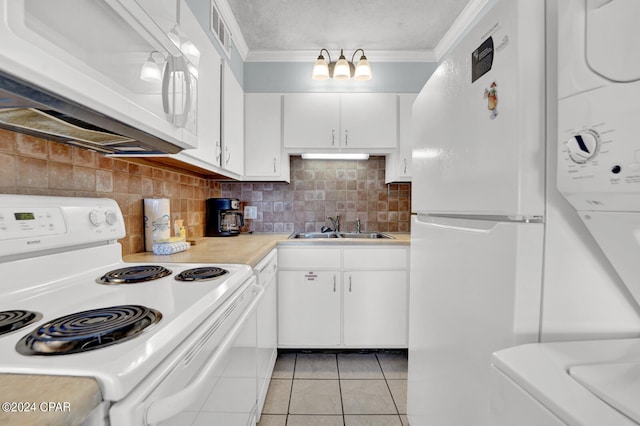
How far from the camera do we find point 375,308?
2205mm

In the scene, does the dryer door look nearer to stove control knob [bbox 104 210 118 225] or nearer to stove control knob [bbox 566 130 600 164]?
stove control knob [bbox 566 130 600 164]

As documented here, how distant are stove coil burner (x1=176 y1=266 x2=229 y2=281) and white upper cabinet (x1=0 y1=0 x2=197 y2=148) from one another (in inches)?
18.3

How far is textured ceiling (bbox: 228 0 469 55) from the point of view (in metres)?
1.92

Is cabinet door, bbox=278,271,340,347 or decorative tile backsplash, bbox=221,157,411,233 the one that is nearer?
cabinet door, bbox=278,271,340,347

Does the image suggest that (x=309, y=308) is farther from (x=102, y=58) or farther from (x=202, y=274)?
(x=102, y=58)

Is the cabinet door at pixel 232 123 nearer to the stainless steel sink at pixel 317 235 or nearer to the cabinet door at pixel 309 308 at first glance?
the stainless steel sink at pixel 317 235

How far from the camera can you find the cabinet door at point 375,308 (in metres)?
2.20

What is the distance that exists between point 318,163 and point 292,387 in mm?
1796

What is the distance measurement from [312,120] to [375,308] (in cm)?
157

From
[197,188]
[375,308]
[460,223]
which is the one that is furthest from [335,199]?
[460,223]

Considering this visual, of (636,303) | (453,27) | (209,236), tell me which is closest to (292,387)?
(209,236)

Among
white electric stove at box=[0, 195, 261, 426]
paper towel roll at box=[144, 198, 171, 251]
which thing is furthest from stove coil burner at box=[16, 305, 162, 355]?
paper towel roll at box=[144, 198, 171, 251]

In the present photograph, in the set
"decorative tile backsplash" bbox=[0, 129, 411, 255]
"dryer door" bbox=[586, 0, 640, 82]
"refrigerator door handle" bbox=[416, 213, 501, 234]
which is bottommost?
"refrigerator door handle" bbox=[416, 213, 501, 234]

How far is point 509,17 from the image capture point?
2.28ft
